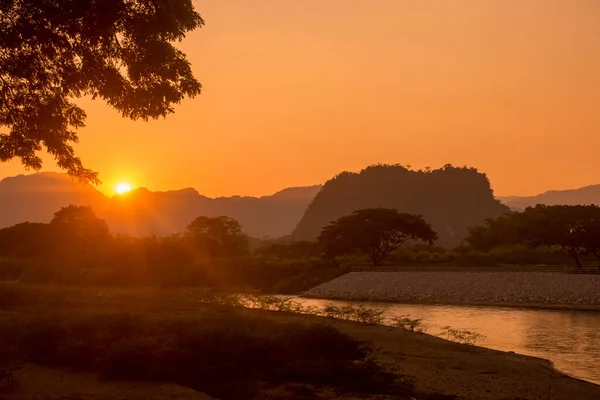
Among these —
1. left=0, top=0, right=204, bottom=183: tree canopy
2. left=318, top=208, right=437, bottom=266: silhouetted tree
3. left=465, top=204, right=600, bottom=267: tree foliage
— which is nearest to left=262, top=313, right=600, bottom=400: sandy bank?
left=0, top=0, right=204, bottom=183: tree canopy

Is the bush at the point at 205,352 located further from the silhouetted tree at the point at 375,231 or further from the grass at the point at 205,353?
the silhouetted tree at the point at 375,231

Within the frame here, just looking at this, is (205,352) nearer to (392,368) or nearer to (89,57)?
(392,368)

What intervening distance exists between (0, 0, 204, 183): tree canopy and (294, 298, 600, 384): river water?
54.4 ft

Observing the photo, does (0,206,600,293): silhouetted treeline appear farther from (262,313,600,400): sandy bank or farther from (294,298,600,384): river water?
(262,313,600,400): sandy bank

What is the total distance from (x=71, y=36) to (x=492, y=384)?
14.7 metres

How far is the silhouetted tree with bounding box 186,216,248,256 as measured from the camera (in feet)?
375

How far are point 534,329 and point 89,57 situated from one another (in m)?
30.1

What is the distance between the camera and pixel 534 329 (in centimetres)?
3678

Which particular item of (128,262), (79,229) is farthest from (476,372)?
(79,229)

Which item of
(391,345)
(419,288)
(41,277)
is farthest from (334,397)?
(41,277)

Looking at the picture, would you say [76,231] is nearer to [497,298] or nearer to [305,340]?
[497,298]

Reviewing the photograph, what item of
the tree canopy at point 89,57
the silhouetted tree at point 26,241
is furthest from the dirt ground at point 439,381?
the silhouetted tree at point 26,241

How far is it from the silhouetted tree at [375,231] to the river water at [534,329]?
2805 cm

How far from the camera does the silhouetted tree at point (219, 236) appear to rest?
114438 millimetres
